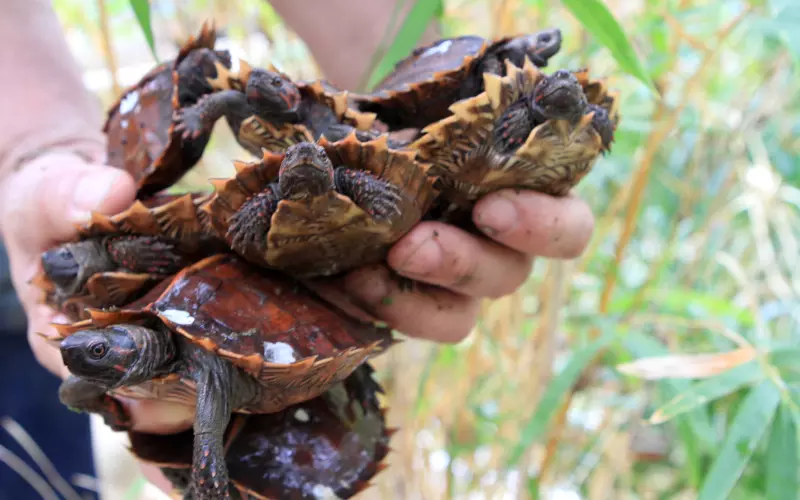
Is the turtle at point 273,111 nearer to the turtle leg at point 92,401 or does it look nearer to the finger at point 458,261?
the finger at point 458,261

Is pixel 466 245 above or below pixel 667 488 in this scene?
above

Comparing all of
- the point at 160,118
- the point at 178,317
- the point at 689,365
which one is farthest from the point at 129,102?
the point at 689,365

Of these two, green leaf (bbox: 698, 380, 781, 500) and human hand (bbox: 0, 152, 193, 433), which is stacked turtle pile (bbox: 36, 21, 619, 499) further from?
green leaf (bbox: 698, 380, 781, 500)

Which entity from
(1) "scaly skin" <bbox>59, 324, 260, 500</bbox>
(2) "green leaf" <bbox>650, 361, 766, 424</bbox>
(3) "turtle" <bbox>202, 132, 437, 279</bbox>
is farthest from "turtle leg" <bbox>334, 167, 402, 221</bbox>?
(2) "green leaf" <bbox>650, 361, 766, 424</bbox>

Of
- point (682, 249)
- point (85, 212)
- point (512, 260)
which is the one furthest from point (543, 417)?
point (682, 249)

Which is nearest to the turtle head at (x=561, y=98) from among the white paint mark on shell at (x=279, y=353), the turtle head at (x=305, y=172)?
the turtle head at (x=305, y=172)

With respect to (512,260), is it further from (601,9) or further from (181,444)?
(181,444)
